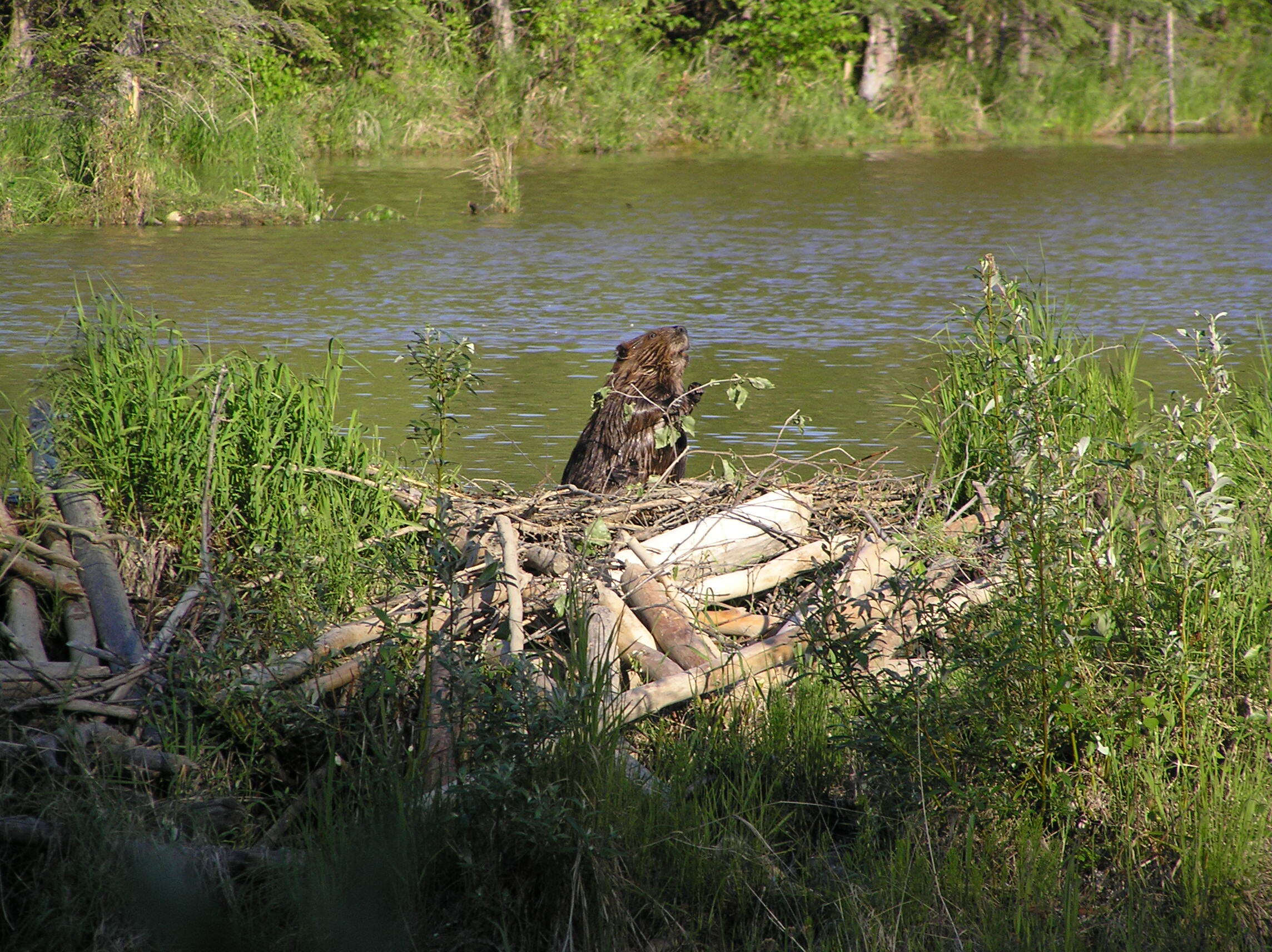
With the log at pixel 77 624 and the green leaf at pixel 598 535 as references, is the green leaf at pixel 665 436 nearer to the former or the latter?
the green leaf at pixel 598 535

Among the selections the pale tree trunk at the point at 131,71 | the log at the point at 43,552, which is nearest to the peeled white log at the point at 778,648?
the log at the point at 43,552

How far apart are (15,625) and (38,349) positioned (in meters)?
4.69

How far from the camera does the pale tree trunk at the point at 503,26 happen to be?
20438 mm

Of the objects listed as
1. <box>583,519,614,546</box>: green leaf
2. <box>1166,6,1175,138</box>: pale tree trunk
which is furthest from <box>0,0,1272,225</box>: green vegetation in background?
<box>583,519,614,546</box>: green leaf

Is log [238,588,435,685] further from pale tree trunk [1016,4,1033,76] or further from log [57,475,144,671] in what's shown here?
pale tree trunk [1016,4,1033,76]

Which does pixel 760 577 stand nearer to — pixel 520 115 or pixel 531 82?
pixel 520 115

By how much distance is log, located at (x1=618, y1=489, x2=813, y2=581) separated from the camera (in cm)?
416

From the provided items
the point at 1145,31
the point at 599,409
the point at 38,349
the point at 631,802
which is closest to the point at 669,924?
the point at 631,802

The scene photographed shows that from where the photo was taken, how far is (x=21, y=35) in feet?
41.3

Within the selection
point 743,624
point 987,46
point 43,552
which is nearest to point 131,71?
point 43,552

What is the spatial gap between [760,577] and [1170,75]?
72.4 ft

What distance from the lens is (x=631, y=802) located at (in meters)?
2.75

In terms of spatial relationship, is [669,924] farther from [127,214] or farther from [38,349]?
[127,214]

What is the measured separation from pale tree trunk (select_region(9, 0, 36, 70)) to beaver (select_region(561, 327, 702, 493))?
367 inches
